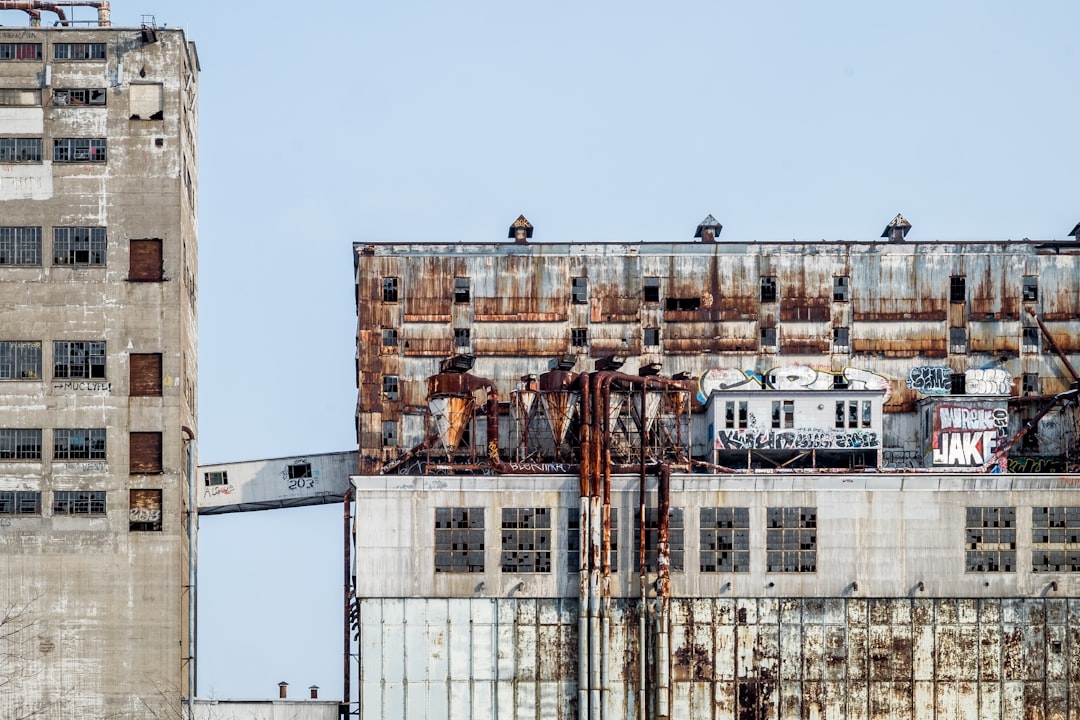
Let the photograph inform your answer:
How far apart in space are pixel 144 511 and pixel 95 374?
9.31 metres

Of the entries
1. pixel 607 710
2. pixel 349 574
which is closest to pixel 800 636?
pixel 607 710

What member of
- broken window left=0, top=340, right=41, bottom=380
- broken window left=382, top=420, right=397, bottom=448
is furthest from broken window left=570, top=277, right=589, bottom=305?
broken window left=0, top=340, right=41, bottom=380

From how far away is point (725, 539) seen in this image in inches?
5241

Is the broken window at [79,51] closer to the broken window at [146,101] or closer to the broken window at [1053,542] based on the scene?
the broken window at [146,101]

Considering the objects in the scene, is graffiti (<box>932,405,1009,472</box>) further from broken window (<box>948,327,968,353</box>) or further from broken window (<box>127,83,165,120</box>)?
broken window (<box>127,83,165,120</box>)

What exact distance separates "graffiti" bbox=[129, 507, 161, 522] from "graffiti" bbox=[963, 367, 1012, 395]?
5391cm

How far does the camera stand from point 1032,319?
152000 mm

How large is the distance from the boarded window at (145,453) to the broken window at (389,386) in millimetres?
16774

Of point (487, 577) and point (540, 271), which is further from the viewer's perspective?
point (540, 271)

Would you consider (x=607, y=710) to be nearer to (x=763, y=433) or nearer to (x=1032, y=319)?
(x=763, y=433)

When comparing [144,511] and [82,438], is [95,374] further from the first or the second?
[144,511]

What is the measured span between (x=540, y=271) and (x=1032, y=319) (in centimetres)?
3371

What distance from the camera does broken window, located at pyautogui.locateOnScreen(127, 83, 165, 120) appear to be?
474 feet

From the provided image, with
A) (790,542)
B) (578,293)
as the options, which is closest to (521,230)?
(578,293)
